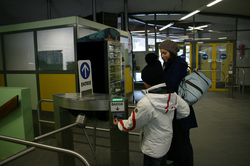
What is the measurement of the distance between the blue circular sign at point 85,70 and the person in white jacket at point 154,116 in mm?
689

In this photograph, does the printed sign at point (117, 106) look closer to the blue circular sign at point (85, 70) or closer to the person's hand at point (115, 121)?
the person's hand at point (115, 121)

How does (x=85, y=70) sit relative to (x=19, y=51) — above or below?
below

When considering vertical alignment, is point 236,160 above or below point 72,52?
below

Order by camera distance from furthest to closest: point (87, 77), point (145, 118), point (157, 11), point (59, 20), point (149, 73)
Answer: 1. point (157, 11)
2. point (59, 20)
3. point (87, 77)
4. point (149, 73)
5. point (145, 118)

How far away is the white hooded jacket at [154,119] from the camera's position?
148cm

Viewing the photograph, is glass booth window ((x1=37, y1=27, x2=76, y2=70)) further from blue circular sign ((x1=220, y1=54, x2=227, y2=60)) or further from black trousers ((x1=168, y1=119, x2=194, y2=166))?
blue circular sign ((x1=220, y1=54, x2=227, y2=60))

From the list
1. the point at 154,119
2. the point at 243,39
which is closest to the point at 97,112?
the point at 154,119

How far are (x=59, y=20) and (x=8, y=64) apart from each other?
243cm

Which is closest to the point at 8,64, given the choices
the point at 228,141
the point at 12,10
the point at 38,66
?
the point at 38,66

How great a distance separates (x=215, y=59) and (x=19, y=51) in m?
8.21

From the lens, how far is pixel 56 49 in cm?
486

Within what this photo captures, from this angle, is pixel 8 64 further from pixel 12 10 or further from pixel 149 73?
pixel 149 73

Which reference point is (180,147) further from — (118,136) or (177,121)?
(118,136)

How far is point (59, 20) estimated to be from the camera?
4633mm
